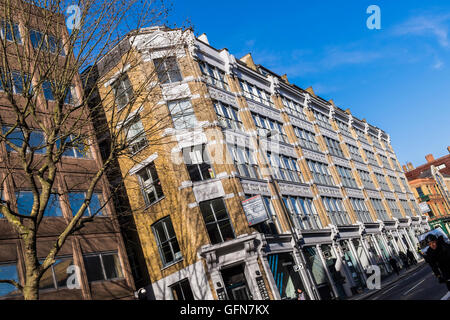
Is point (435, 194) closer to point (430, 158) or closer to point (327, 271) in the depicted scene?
point (430, 158)

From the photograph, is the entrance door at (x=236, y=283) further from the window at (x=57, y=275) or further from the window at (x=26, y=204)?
the window at (x=26, y=204)

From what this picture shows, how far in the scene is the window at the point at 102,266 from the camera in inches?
707

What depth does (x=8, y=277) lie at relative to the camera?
15.1 m

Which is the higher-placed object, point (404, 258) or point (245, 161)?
point (245, 161)

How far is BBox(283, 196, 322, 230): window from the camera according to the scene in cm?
2792

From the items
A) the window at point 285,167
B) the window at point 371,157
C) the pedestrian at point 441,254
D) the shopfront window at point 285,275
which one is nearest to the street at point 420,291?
the pedestrian at point 441,254

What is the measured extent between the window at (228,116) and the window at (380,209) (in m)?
23.1

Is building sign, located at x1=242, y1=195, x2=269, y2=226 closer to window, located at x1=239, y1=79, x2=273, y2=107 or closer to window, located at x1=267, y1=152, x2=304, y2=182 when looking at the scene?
window, located at x1=267, y1=152, x2=304, y2=182

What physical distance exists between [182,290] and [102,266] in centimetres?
530

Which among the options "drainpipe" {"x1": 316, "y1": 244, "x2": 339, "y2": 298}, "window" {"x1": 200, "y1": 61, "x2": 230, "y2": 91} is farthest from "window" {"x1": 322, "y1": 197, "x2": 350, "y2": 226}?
"window" {"x1": 200, "y1": 61, "x2": 230, "y2": 91}

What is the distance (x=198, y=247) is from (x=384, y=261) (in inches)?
971

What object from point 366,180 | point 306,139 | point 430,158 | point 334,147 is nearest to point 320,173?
point 306,139
